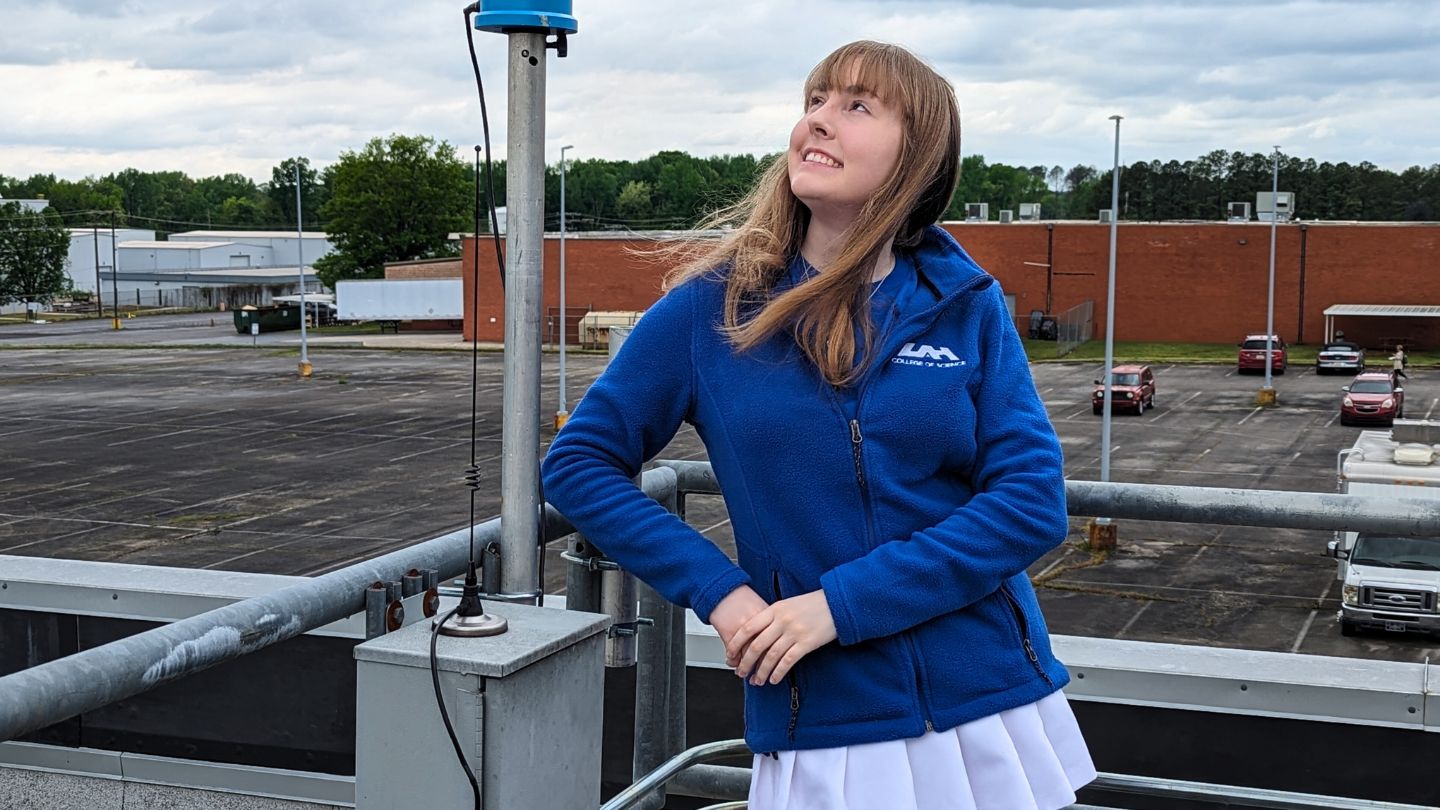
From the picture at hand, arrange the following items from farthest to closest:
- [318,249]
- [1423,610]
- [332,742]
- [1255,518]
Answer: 1. [318,249]
2. [1423,610]
3. [332,742]
4. [1255,518]

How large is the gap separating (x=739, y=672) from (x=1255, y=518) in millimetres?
1777

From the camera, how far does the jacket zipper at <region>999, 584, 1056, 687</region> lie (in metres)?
2.35

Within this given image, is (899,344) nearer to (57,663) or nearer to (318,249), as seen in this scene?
(57,663)

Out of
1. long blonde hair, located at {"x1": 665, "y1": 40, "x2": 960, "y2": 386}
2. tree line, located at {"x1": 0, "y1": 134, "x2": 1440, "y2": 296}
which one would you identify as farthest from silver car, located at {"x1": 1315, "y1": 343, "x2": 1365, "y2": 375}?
long blonde hair, located at {"x1": 665, "y1": 40, "x2": 960, "y2": 386}

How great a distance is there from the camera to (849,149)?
93.7 inches

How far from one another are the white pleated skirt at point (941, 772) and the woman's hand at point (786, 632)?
17 cm

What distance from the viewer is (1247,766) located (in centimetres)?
431

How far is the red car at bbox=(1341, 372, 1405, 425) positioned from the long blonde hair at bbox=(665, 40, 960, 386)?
4750 cm

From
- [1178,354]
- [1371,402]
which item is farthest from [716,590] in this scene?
[1178,354]

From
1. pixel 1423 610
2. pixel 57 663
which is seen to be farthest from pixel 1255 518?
pixel 1423 610

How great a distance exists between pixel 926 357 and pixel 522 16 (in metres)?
1.14

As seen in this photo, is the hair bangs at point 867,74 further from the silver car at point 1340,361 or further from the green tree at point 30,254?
the green tree at point 30,254

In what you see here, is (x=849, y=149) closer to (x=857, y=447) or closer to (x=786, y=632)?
(x=857, y=447)

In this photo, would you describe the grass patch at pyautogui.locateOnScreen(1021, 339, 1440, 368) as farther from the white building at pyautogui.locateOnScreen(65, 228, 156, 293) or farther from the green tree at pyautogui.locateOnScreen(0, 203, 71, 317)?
the white building at pyautogui.locateOnScreen(65, 228, 156, 293)
